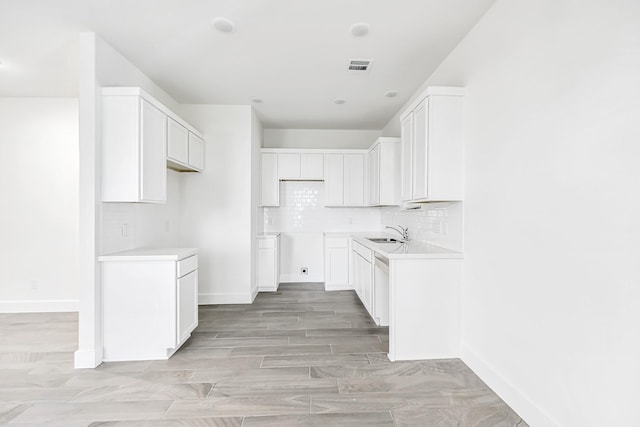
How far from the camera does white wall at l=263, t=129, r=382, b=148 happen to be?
5.51 meters

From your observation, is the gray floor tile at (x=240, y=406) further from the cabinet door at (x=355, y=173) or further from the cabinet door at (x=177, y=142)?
the cabinet door at (x=355, y=173)

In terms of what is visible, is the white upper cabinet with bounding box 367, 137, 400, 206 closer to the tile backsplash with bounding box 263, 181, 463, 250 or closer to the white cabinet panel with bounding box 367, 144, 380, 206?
the white cabinet panel with bounding box 367, 144, 380, 206

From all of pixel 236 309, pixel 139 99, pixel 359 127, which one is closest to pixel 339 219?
pixel 359 127

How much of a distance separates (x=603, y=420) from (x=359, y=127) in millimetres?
4800

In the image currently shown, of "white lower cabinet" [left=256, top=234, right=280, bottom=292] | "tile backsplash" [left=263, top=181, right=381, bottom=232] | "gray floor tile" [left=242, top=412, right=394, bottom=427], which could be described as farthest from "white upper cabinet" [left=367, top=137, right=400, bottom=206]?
"gray floor tile" [left=242, top=412, right=394, bottom=427]

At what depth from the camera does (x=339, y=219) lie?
5562 mm

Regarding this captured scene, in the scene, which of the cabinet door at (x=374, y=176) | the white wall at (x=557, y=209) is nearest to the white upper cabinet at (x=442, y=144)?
the white wall at (x=557, y=209)

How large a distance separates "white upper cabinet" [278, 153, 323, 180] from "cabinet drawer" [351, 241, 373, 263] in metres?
1.50

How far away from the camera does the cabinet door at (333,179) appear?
5.16 m

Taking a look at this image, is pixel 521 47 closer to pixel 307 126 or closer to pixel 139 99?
pixel 139 99

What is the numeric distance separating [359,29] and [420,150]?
3.74 ft

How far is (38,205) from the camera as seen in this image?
154 inches

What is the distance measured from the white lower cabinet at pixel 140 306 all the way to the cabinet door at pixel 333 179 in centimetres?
295

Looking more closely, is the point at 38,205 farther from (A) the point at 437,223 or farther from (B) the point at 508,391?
(B) the point at 508,391
